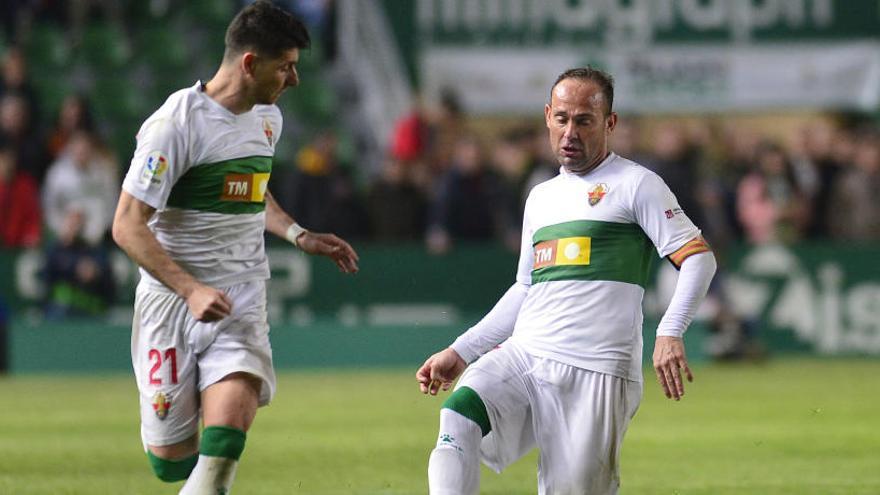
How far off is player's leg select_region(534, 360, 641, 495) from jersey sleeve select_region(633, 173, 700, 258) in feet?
1.94

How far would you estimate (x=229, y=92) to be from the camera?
6.98 meters

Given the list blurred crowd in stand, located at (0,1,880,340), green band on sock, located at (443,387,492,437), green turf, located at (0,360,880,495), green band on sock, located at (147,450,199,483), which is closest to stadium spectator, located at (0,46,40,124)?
blurred crowd in stand, located at (0,1,880,340)

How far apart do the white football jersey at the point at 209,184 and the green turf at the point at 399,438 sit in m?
2.41

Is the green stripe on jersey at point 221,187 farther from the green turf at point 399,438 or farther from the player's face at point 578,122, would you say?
the green turf at point 399,438

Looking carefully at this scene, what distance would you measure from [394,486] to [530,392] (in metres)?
2.88

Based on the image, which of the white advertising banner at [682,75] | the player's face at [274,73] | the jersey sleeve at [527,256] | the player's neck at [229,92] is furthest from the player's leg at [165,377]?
the white advertising banner at [682,75]

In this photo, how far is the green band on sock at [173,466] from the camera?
7.16m

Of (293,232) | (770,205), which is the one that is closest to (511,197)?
(770,205)

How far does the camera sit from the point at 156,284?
7.06 meters

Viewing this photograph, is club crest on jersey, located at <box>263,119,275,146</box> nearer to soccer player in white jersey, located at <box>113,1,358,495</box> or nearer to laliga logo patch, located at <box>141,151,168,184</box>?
soccer player in white jersey, located at <box>113,1,358,495</box>

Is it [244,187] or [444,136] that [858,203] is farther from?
[244,187]

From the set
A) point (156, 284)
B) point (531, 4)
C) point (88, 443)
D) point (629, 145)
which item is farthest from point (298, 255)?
point (156, 284)

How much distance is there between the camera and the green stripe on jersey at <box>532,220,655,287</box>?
6.66 m

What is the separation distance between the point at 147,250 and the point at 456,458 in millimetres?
1474
